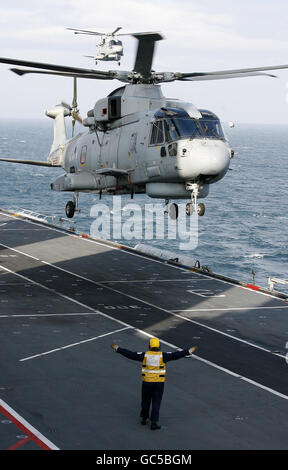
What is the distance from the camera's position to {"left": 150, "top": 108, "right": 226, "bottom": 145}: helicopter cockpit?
2695cm

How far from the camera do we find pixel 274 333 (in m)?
25.8

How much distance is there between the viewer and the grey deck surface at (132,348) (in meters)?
16.2

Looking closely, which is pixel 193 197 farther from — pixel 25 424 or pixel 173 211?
pixel 25 424

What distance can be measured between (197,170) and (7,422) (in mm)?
13127

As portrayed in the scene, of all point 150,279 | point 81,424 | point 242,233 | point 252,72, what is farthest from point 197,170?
point 242,233

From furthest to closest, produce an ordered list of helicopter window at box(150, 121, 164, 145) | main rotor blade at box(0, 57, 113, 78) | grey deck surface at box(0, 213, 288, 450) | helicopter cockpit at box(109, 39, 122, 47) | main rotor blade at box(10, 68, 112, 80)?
Result: helicopter cockpit at box(109, 39, 122, 47) < helicopter window at box(150, 121, 164, 145) < main rotor blade at box(10, 68, 112, 80) < main rotor blade at box(0, 57, 113, 78) < grey deck surface at box(0, 213, 288, 450)

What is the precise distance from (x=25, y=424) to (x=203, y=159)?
13.1m

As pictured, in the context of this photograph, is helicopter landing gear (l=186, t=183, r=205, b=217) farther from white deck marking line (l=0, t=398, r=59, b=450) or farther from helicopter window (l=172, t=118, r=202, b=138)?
white deck marking line (l=0, t=398, r=59, b=450)

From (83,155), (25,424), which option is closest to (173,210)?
(83,155)

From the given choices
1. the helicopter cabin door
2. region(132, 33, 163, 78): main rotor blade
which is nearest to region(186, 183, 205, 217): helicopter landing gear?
the helicopter cabin door

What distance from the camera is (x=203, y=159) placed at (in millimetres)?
26234

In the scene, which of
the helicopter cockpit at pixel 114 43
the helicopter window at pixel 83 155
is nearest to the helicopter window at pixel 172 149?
the helicopter window at pixel 83 155

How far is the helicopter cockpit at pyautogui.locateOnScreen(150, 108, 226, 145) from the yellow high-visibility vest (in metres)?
12.7

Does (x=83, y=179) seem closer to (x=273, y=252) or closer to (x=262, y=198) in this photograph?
(x=273, y=252)
